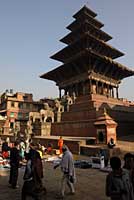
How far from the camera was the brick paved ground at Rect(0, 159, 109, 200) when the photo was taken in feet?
18.7

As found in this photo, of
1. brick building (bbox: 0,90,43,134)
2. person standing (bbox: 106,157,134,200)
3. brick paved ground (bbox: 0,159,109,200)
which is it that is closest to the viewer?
person standing (bbox: 106,157,134,200)

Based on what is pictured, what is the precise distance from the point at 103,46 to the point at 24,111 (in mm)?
25171

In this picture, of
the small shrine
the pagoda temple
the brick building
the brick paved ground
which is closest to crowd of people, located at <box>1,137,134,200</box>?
the brick paved ground

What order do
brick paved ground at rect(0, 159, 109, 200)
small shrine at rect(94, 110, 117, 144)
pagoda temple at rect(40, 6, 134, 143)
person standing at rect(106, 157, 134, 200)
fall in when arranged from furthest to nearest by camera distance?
pagoda temple at rect(40, 6, 134, 143) < small shrine at rect(94, 110, 117, 144) < brick paved ground at rect(0, 159, 109, 200) < person standing at rect(106, 157, 134, 200)

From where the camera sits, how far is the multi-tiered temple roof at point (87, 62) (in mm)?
29469

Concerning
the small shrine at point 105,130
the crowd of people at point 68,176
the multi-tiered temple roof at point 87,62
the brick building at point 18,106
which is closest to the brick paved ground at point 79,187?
the crowd of people at point 68,176

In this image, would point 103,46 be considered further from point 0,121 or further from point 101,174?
point 101,174

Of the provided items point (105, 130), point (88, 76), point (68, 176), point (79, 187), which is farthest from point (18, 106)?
point (68, 176)

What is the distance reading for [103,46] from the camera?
32625 mm

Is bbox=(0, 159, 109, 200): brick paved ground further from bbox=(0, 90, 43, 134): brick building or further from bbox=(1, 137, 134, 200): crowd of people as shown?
bbox=(0, 90, 43, 134): brick building

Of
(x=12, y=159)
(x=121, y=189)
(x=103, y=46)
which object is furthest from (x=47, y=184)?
(x=103, y=46)

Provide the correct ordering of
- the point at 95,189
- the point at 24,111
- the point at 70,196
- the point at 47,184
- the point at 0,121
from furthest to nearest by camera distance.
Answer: the point at 24,111
the point at 0,121
the point at 47,184
the point at 95,189
the point at 70,196

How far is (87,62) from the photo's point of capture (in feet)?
96.1

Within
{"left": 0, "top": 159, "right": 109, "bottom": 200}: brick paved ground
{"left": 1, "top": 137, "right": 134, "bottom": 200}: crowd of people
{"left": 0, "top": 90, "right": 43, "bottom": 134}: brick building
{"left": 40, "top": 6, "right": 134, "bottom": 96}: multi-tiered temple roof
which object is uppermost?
{"left": 40, "top": 6, "right": 134, "bottom": 96}: multi-tiered temple roof
